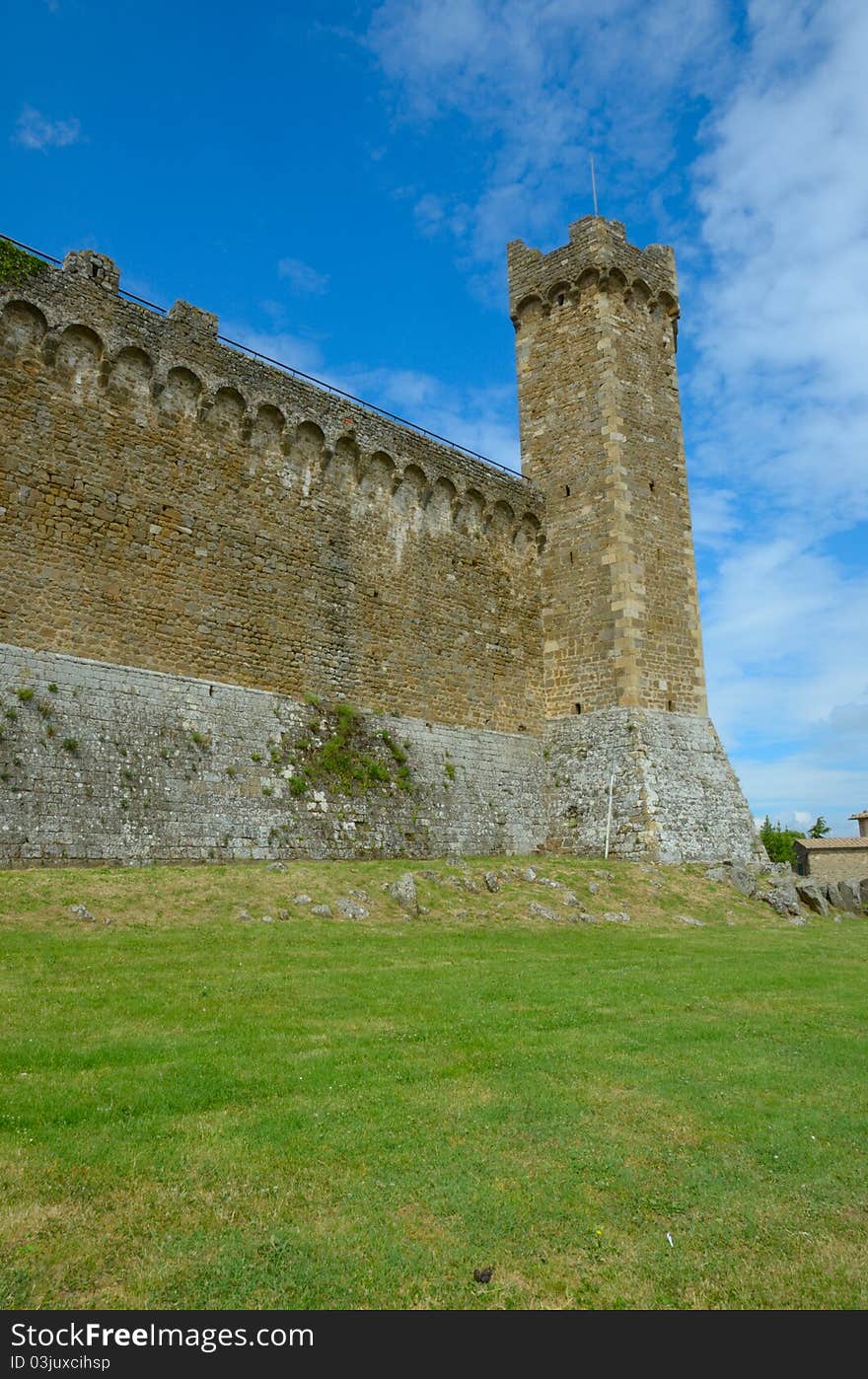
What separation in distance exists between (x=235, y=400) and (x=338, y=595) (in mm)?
4638

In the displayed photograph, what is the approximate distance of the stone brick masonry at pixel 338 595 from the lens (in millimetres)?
14969

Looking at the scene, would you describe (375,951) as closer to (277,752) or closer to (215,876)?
(215,876)

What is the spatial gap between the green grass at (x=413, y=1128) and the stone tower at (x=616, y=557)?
11.0 m

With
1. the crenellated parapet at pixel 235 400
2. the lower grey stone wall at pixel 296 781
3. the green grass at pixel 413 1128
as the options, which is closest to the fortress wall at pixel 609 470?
the lower grey stone wall at pixel 296 781

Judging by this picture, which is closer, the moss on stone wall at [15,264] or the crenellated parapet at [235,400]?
the moss on stone wall at [15,264]

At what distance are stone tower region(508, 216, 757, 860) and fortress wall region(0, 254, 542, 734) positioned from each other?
130cm

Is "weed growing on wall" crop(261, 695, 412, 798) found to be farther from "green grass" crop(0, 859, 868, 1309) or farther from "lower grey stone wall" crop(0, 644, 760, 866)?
"green grass" crop(0, 859, 868, 1309)

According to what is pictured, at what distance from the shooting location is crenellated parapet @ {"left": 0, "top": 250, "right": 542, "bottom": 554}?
15797mm

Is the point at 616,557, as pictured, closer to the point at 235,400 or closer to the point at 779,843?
the point at 235,400

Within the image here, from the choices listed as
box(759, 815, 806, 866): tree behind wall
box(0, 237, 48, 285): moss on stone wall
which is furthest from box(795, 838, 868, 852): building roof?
box(0, 237, 48, 285): moss on stone wall

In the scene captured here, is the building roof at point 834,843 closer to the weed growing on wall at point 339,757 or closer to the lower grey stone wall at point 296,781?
the lower grey stone wall at point 296,781

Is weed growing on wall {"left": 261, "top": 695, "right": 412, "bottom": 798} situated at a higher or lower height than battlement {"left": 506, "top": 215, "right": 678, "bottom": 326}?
lower
